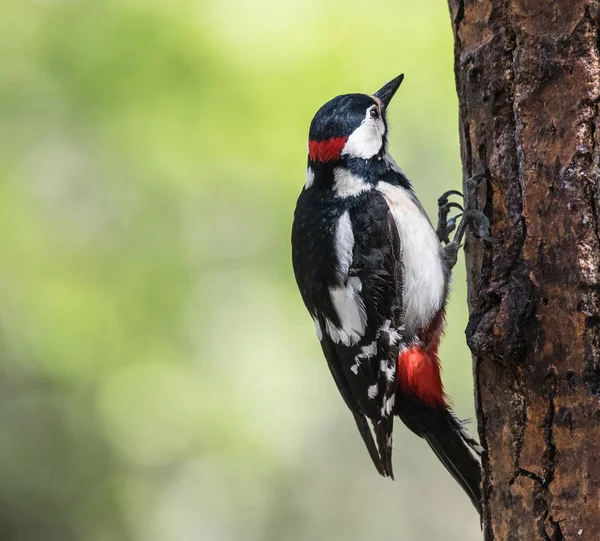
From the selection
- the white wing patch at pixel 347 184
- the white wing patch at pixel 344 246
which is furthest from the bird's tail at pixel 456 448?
the white wing patch at pixel 347 184

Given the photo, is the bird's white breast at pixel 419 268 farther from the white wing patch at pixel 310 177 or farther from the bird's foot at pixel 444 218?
the white wing patch at pixel 310 177

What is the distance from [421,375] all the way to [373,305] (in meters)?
0.28

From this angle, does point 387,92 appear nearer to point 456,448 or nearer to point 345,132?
point 345,132

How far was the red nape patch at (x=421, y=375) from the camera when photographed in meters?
2.61

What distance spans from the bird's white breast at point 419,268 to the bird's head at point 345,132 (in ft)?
0.97

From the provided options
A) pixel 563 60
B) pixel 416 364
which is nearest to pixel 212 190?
pixel 416 364

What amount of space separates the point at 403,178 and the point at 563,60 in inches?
50.4

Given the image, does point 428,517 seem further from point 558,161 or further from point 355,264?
point 558,161

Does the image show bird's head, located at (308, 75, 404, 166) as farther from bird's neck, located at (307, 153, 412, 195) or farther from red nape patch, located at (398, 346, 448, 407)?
red nape patch, located at (398, 346, 448, 407)

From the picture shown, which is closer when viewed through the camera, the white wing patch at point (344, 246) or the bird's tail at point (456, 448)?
the bird's tail at point (456, 448)

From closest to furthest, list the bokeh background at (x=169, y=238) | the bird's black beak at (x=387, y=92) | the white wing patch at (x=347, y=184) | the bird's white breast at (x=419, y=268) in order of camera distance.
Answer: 1. the bird's white breast at (x=419, y=268)
2. the white wing patch at (x=347, y=184)
3. the bird's black beak at (x=387, y=92)
4. the bokeh background at (x=169, y=238)

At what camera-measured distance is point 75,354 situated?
Answer: 4246 millimetres

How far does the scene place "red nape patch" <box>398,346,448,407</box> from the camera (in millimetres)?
2614

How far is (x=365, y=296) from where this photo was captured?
2.73 metres
